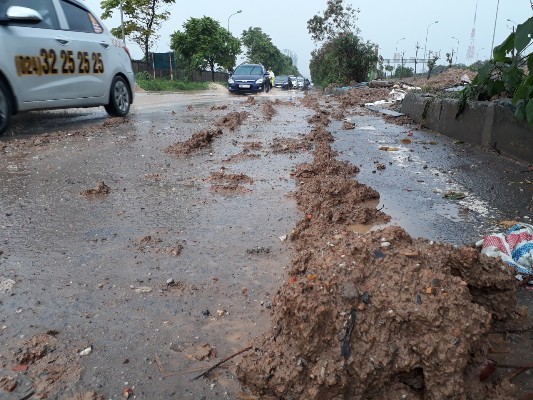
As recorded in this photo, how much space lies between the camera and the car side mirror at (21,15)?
5465 mm

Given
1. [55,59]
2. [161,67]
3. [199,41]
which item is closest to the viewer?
[55,59]

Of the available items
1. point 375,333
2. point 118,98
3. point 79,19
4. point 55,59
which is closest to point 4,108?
point 55,59

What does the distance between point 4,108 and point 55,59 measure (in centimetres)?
106

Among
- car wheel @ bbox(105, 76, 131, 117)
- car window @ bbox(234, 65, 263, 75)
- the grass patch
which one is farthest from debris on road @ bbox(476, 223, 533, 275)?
the grass patch

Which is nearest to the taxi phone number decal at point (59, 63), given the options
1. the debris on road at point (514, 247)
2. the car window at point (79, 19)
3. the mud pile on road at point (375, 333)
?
the car window at point (79, 19)

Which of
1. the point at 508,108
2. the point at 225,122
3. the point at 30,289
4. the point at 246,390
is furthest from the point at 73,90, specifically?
the point at 246,390

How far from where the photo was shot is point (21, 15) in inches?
217

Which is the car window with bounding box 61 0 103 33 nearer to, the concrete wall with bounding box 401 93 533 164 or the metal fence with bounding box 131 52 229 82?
the concrete wall with bounding box 401 93 533 164

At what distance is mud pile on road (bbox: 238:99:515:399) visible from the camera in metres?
1.45

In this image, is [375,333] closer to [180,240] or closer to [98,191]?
[180,240]

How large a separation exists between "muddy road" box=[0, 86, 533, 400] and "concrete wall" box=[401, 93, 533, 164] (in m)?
0.20

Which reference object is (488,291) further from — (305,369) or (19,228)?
(19,228)

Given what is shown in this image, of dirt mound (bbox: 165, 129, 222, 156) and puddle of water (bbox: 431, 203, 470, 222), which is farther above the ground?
dirt mound (bbox: 165, 129, 222, 156)

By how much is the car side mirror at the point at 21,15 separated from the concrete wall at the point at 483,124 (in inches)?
229
